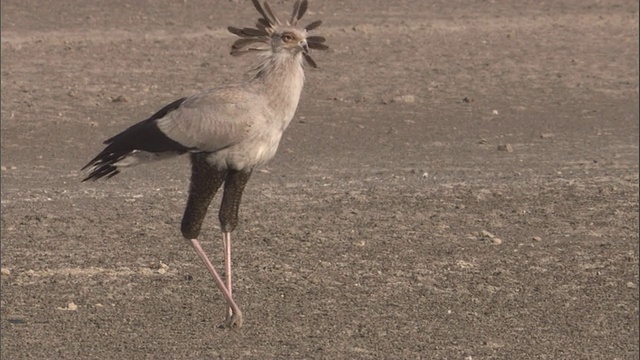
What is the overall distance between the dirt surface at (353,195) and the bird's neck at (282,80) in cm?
115

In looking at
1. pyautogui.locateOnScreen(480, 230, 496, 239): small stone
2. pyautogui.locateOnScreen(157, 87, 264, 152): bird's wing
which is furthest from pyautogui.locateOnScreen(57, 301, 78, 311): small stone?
pyautogui.locateOnScreen(480, 230, 496, 239): small stone

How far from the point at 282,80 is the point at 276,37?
0.76 ft

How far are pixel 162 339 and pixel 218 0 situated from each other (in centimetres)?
1187

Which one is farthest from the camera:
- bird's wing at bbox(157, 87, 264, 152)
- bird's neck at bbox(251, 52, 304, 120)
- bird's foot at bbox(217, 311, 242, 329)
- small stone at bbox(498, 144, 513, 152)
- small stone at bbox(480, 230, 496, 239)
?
small stone at bbox(498, 144, 513, 152)

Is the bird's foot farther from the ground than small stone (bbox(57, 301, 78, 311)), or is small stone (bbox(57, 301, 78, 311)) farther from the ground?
the bird's foot

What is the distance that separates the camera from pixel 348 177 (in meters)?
11.5

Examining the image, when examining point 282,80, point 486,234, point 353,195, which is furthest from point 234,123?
point 353,195

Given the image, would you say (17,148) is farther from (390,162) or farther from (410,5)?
(410,5)

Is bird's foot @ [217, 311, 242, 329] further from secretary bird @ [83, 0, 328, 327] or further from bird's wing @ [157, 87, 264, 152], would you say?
bird's wing @ [157, 87, 264, 152]

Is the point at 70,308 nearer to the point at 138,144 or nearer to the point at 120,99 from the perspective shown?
the point at 138,144

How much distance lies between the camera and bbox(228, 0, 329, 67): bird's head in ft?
24.0

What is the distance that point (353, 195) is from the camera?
10.8m

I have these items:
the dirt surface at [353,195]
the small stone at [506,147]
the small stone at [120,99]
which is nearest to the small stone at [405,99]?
the dirt surface at [353,195]

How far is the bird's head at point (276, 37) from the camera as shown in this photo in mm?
7312
